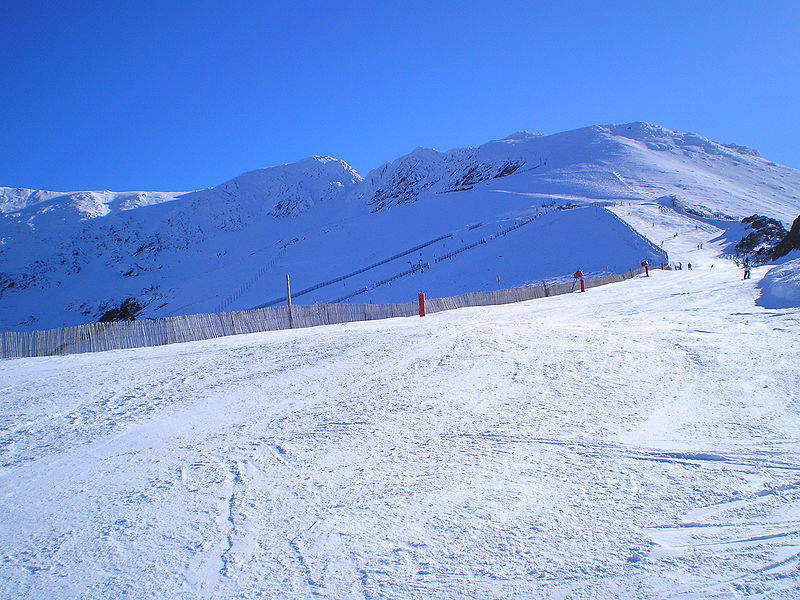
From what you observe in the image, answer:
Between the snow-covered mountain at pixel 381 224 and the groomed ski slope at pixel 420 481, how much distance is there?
110 feet

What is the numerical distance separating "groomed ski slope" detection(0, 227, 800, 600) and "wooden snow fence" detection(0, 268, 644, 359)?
6.15 m

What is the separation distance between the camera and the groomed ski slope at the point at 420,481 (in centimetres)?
288

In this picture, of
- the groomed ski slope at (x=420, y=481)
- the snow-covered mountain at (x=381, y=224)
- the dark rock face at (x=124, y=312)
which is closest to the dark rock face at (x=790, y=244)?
the snow-covered mountain at (x=381, y=224)

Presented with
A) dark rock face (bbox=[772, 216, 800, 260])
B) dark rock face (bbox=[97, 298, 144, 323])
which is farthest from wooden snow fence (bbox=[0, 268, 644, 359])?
dark rock face (bbox=[97, 298, 144, 323])

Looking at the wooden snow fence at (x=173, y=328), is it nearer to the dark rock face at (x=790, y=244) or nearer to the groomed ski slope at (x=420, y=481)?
the groomed ski slope at (x=420, y=481)

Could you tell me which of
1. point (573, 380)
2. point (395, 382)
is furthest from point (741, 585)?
point (395, 382)

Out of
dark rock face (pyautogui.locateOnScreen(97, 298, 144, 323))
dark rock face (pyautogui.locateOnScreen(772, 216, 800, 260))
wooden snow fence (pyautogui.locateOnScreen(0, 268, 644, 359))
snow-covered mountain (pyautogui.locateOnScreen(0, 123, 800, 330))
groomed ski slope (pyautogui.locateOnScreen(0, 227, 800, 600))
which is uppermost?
snow-covered mountain (pyautogui.locateOnScreen(0, 123, 800, 330))

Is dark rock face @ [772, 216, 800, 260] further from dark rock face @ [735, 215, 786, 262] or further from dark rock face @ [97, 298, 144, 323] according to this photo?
dark rock face @ [97, 298, 144, 323]

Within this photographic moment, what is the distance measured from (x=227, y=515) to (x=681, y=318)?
12.6 metres

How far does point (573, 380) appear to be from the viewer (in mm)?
6758

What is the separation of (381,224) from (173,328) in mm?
69772

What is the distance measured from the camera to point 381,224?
83.4 meters

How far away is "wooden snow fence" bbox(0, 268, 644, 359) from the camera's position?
537 inches

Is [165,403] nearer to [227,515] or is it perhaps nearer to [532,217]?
[227,515]
